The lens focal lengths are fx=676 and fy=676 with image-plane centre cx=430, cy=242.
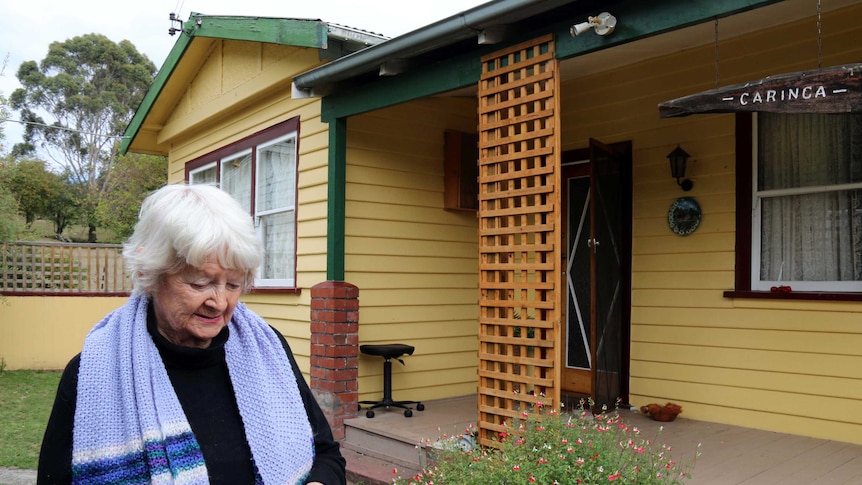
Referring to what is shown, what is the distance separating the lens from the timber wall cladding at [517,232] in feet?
12.3

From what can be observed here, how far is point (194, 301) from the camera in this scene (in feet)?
5.49

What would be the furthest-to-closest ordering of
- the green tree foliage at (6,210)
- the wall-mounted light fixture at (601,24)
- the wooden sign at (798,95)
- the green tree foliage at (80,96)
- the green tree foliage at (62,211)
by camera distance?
1. the green tree foliage at (80,96)
2. the green tree foliage at (62,211)
3. the green tree foliage at (6,210)
4. the wall-mounted light fixture at (601,24)
5. the wooden sign at (798,95)

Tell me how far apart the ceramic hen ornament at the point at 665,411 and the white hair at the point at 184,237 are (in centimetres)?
385

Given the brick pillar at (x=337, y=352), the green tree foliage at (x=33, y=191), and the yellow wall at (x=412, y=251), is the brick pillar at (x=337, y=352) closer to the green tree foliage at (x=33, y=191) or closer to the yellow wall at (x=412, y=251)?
the yellow wall at (x=412, y=251)

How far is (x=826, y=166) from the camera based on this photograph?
434cm

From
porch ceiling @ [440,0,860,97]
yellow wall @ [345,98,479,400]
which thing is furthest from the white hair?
yellow wall @ [345,98,479,400]

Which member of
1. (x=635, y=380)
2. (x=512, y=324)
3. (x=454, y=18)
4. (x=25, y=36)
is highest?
(x=25, y=36)

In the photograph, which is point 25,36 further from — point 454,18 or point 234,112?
point 454,18

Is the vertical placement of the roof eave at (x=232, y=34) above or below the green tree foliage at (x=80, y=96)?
below

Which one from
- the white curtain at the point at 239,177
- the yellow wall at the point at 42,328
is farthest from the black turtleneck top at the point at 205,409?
the yellow wall at the point at 42,328

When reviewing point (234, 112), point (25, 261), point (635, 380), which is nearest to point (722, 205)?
point (635, 380)

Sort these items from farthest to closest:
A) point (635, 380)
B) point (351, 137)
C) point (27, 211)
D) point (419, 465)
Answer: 1. point (27, 211)
2. point (351, 137)
3. point (635, 380)
4. point (419, 465)

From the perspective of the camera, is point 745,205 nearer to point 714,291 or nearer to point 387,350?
point 714,291

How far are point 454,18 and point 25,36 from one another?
5740 cm
